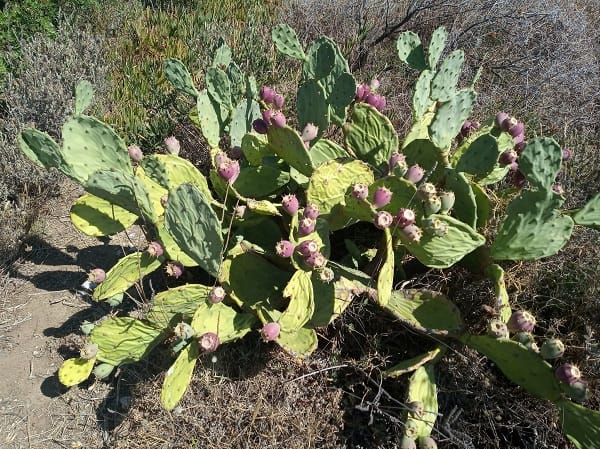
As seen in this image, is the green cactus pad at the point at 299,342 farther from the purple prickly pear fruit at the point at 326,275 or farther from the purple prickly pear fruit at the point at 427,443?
the purple prickly pear fruit at the point at 427,443

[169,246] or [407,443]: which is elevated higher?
[169,246]

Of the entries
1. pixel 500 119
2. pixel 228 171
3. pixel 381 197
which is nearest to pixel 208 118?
pixel 228 171

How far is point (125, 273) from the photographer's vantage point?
2.06 m

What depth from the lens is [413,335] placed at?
2141 millimetres

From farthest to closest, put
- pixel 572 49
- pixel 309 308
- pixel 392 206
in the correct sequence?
pixel 572 49 < pixel 392 206 < pixel 309 308

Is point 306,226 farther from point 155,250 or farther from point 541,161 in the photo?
point 541,161

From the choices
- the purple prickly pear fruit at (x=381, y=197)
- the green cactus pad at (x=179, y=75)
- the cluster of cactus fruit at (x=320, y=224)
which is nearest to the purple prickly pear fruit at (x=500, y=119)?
the cluster of cactus fruit at (x=320, y=224)

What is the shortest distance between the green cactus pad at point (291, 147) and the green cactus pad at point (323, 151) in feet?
0.44

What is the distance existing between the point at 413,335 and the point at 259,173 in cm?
103

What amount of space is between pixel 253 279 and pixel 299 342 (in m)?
0.33

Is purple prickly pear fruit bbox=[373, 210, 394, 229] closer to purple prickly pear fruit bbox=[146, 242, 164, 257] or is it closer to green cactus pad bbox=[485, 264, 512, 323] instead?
green cactus pad bbox=[485, 264, 512, 323]

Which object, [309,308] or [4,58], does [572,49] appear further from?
[4,58]

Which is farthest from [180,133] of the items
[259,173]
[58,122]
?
[259,173]

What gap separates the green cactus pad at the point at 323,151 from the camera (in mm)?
2168
